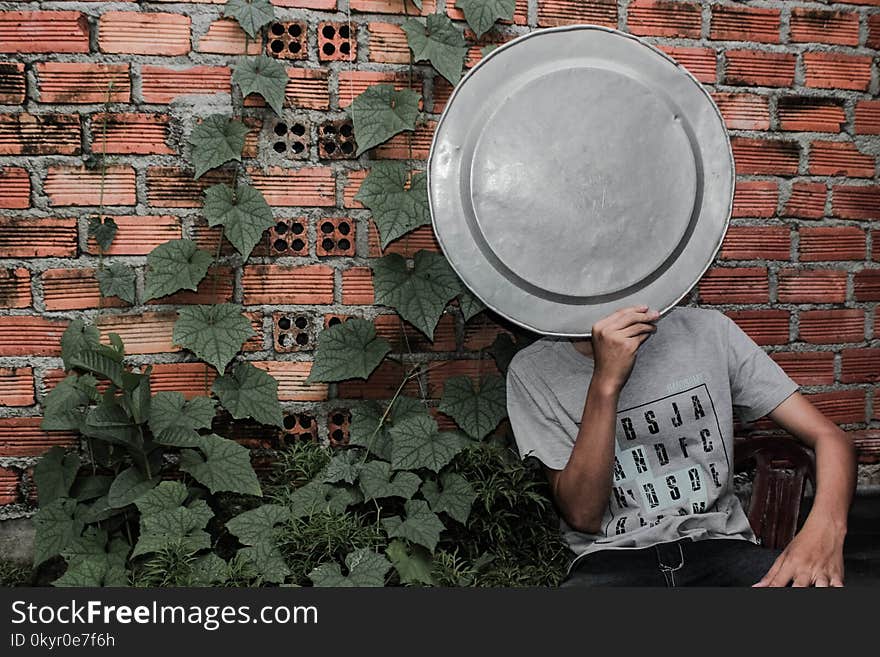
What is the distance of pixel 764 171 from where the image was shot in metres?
1.74

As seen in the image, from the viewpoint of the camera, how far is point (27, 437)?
5.25ft

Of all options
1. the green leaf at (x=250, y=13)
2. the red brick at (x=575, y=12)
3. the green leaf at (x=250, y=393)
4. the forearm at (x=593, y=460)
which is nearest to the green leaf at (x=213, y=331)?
the green leaf at (x=250, y=393)

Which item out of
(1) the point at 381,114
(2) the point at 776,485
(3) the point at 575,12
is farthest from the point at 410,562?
(3) the point at 575,12

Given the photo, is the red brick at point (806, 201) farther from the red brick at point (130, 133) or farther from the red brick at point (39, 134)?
the red brick at point (39, 134)

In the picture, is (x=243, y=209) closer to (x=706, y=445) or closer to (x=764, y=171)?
(x=706, y=445)

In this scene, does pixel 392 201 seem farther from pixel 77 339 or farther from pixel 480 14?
pixel 77 339

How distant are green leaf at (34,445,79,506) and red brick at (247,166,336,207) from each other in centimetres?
70

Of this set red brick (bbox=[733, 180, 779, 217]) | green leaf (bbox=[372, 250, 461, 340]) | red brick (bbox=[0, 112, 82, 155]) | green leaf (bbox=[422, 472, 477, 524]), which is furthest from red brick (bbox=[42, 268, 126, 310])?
red brick (bbox=[733, 180, 779, 217])

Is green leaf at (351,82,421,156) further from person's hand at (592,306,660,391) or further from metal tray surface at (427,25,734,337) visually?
person's hand at (592,306,660,391)

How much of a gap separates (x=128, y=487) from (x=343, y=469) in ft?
1.43

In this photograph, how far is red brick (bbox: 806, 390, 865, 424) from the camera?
1.81 m

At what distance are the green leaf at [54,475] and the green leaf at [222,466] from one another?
24cm

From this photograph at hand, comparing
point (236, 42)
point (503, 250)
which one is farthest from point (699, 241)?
point (236, 42)

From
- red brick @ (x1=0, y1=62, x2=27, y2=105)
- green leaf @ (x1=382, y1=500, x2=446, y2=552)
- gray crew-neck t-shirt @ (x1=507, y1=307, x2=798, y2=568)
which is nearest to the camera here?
gray crew-neck t-shirt @ (x1=507, y1=307, x2=798, y2=568)
